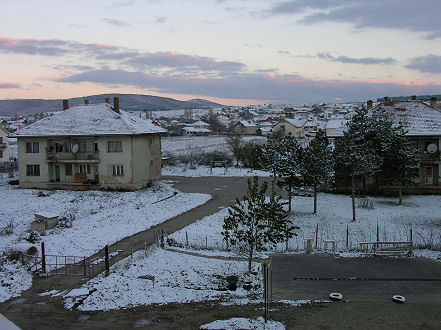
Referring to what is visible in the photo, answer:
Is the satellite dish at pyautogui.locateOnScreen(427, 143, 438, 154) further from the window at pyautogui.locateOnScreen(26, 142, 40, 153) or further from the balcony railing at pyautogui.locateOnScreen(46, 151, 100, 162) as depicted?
the window at pyautogui.locateOnScreen(26, 142, 40, 153)

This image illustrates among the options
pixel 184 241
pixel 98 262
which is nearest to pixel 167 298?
pixel 98 262

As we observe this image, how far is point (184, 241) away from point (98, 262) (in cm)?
480

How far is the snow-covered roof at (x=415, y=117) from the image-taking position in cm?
3500

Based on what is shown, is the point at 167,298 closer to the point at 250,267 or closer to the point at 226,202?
the point at 250,267

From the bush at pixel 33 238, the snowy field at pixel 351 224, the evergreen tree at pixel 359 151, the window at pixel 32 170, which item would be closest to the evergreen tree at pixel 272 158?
the snowy field at pixel 351 224

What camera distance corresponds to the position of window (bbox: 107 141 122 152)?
35.3 metres

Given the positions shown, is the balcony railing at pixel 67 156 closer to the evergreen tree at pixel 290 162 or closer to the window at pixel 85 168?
the window at pixel 85 168

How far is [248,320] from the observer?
12.3m

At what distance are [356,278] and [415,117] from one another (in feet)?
86.1

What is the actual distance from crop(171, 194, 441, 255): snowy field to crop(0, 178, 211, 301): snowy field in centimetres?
376

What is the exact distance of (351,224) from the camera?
81.4ft

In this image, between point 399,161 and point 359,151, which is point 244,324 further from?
point 399,161

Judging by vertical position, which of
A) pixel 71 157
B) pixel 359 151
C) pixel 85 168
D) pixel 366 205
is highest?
pixel 359 151

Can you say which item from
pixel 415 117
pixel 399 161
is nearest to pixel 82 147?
pixel 399 161
